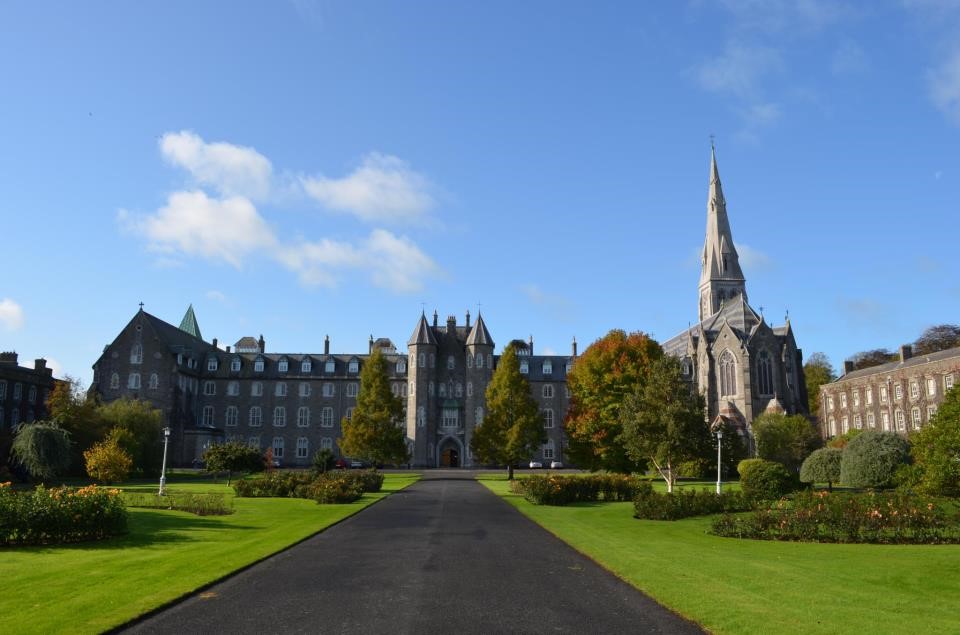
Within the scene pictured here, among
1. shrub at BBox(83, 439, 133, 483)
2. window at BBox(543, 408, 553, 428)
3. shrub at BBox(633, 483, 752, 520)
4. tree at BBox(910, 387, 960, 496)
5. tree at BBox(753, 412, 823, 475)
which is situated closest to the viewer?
shrub at BBox(633, 483, 752, 520)

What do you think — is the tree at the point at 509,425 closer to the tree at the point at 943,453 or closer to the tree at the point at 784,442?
the tree at the point at 784,442

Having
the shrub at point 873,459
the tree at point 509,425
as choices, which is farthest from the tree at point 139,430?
the shrub at point 873,459

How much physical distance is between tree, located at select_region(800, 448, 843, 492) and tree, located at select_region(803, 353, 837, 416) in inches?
2672

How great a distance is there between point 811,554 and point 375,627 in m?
12.7

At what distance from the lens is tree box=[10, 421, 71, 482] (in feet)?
129

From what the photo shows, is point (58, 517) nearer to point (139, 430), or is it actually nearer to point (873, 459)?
point (873, 459)

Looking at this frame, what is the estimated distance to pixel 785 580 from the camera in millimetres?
14188

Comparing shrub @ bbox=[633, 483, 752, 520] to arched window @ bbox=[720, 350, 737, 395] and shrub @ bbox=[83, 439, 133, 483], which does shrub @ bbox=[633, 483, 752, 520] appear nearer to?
shrub @ bbox=[83, 439, 133, 483]

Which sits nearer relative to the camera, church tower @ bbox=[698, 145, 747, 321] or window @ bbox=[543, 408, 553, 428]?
window @ bbox=[543, 408, 553, 428]

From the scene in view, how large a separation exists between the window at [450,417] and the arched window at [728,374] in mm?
32990

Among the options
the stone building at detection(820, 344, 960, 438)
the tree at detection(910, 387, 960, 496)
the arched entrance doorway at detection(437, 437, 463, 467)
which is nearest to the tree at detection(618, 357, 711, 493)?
the tree at detection(910, 387, 960, 496)

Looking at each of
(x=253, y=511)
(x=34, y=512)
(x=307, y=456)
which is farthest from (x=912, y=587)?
(x=307, y=456)

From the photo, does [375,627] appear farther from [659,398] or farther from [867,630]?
[659,398]

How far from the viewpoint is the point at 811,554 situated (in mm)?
18156
